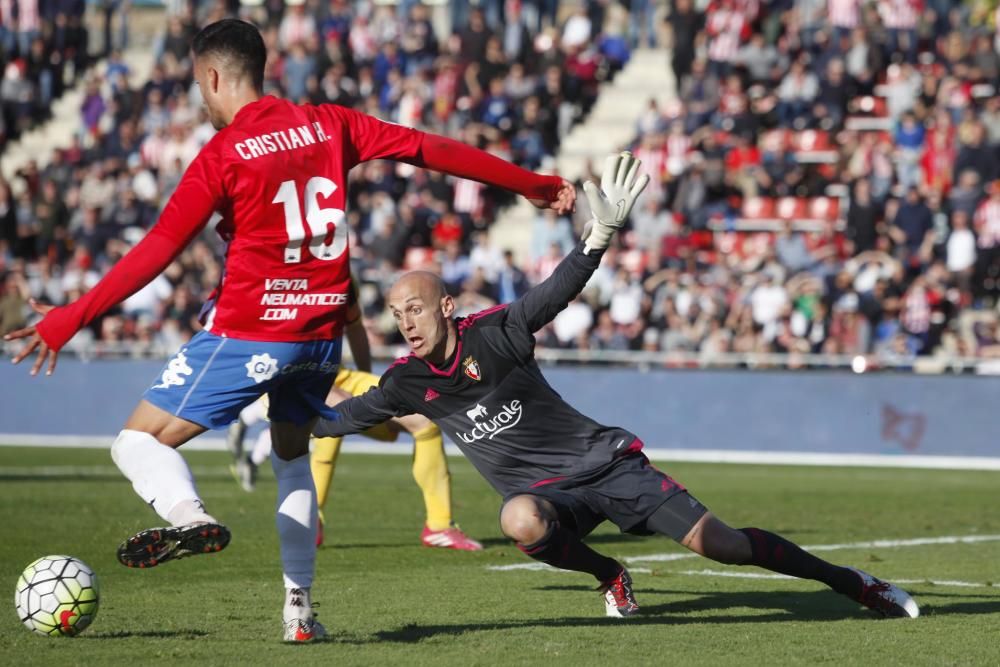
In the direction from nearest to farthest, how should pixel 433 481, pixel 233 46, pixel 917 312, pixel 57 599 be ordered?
1. pixel 233 46
2. pixel 57 599
3. pixel 433 481
4. pixel 917 312

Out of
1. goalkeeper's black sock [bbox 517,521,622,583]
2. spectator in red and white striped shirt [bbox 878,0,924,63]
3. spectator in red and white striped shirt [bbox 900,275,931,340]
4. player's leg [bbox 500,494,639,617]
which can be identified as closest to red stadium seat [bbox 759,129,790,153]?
spectator in red and white striped shirt [bbox 878,0,924,63]

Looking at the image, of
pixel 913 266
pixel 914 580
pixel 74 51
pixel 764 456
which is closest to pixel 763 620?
pixel 914 580

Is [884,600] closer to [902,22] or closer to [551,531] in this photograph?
[551,531]

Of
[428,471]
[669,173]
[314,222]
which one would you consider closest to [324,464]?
[428,471]

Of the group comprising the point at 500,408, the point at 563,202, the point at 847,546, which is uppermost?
the point at 563,202

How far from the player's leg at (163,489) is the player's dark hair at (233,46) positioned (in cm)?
139

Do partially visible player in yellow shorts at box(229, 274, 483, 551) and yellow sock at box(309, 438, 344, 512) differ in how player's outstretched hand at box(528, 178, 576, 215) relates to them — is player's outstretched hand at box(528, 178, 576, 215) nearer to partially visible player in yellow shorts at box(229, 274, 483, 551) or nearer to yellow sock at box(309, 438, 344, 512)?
partially visible player in yellow shorts at box(229, 274, 483, 551)

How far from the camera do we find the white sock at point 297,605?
6.71m

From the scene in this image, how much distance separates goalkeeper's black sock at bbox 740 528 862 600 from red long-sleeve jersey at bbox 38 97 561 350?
2045 millimetres

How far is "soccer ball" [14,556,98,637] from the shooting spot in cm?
667

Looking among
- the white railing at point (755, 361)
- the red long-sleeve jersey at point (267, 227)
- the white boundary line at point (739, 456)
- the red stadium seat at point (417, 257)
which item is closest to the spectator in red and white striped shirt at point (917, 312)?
the white railing at point (755, 361)

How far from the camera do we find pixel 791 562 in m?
7.20

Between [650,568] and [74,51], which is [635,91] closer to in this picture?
[74,51]

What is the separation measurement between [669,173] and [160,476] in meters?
18.3
